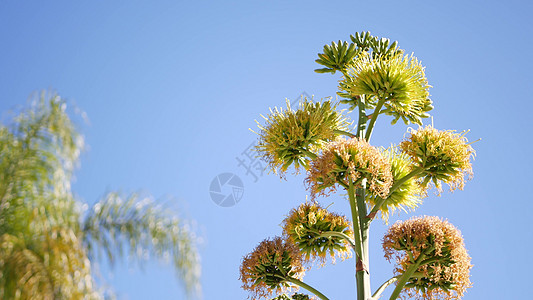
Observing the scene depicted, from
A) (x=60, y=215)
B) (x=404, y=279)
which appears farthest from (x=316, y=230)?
(x=60, y=215)

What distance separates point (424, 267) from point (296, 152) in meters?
1.85

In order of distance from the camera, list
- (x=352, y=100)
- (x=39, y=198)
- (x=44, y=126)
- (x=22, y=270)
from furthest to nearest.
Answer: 1. (x=352, y=100)
2. (x=44, y=126)
3. (x=39, y=198)
4. (x=22, y=270)

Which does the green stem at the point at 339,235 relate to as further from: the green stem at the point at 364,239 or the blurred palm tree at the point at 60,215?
the blurred palm tree at the point at 60,215

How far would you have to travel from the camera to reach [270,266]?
591cm

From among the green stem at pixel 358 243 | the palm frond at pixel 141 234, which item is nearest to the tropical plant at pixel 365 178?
the green stem at pixel 358 243

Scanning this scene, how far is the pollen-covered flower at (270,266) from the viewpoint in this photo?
584 centimetres

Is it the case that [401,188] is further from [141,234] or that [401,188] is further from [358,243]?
[141,234]

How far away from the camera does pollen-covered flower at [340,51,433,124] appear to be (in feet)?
18.4

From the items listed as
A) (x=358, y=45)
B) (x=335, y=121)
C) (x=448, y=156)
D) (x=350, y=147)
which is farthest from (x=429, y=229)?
(x=358, y=45)

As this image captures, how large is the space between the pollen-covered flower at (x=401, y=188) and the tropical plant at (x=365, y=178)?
1 centimetres

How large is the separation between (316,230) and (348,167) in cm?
111

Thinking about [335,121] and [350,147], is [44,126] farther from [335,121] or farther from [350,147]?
[335,121]

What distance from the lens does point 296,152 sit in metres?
6.06

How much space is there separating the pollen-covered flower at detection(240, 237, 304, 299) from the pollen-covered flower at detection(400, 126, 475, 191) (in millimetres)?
1687
